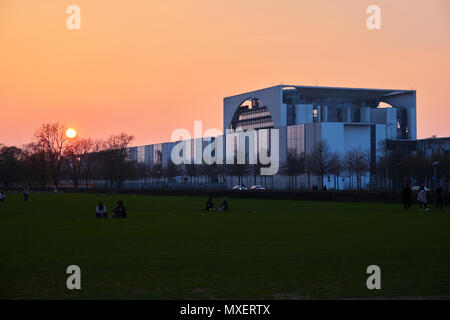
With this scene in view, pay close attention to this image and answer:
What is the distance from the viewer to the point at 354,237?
18297 millimetres

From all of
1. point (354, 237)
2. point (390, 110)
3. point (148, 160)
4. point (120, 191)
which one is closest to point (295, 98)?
point (390, 110)

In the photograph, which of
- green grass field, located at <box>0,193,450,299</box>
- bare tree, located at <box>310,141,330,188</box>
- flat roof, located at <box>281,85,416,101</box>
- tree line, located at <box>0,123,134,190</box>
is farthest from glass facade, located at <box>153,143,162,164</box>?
green grass field, located at <box>0,193,450,299</box>

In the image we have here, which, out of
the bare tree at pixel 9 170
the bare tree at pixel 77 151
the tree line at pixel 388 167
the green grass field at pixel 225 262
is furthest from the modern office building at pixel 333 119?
the green grass field at pixel 225 262

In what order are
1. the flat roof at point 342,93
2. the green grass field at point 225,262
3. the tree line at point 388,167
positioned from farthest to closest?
the flat roof at point 342,93 < the tree line at point 388,167 < the green grass field at point 225,262

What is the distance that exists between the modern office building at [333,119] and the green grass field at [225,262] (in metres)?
72.5

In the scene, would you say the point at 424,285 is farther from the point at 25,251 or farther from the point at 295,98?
the point at 295,98

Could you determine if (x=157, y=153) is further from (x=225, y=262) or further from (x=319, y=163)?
(x=225, y=262)

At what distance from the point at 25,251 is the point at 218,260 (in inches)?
201

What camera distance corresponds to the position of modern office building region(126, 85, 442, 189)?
96244 mm

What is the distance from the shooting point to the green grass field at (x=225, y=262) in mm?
9695

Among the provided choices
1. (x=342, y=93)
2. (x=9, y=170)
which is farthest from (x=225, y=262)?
(x=9, y=170)

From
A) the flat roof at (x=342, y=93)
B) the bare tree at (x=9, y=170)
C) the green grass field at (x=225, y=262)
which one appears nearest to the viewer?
the green grass field at (x=225, y=262)

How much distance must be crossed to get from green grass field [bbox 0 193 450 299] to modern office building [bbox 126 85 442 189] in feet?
238

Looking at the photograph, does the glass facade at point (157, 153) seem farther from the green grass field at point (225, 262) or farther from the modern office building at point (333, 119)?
the green grass field at point (225, 262)
